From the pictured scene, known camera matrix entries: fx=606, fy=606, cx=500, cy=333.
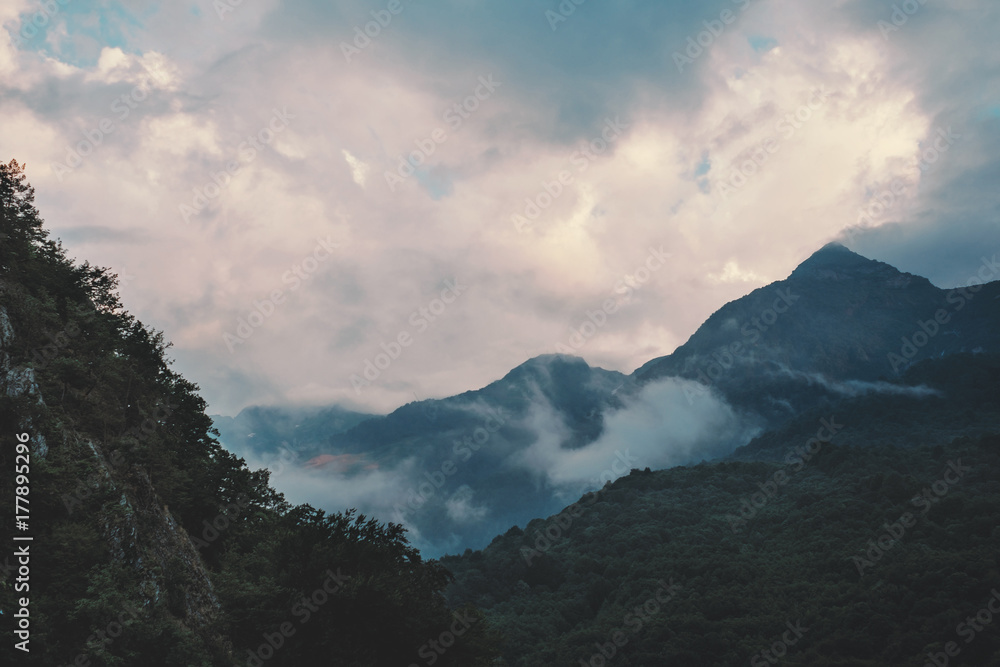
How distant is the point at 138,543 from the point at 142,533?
1.02m

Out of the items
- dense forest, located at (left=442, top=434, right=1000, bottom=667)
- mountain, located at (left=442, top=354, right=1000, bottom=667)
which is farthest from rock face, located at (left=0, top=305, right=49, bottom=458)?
mountain, located at (left=442, top=354, right=1000, bottom=667)

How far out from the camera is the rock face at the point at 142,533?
1046 inches

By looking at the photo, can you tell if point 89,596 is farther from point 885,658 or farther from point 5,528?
point 885,658

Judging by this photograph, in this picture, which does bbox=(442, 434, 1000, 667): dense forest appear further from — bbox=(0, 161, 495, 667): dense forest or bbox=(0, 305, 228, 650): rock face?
bbox=(0, 305, 228, 650): rock face

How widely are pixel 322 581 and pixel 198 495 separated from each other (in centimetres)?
1437

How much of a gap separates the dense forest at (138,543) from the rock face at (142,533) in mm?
94

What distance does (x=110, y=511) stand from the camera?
27.2 meters

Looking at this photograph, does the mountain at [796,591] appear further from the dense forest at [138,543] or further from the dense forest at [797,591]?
the dense forest at [138,543]

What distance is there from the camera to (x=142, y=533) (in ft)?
95.2

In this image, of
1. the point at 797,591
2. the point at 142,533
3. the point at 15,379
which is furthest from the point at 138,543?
the point at 797,591

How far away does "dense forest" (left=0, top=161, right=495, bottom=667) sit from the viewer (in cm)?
2364

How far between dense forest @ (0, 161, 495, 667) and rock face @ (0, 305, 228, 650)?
0.09 m

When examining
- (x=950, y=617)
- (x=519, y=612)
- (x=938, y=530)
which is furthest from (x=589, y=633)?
(x=938, y=530)

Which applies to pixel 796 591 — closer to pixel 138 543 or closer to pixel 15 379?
pixel 138 543
